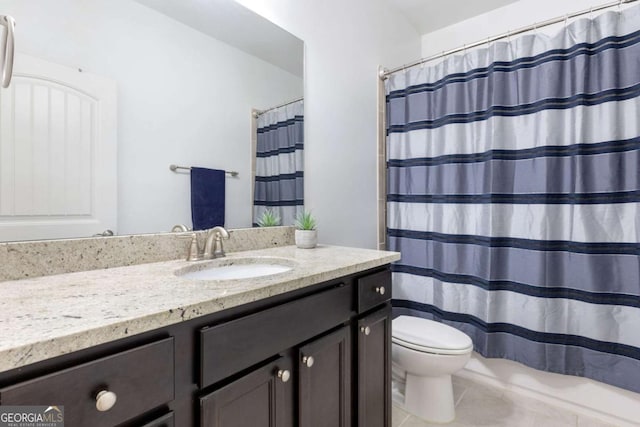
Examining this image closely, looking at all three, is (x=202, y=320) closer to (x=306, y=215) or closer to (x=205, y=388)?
(x=205, y=388)

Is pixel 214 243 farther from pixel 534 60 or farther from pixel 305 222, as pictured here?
pixel 534 60

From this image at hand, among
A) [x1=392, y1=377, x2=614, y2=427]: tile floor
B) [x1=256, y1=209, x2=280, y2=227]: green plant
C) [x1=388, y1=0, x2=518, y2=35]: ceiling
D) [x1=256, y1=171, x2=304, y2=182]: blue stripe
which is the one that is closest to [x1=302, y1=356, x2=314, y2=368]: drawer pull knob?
[x1=256, y1=209, x2=280, y2=227]: green plant

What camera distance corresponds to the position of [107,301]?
0.68 meters

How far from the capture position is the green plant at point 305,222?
61.0 inches

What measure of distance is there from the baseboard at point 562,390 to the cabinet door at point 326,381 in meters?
1.24

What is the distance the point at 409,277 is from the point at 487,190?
714mm

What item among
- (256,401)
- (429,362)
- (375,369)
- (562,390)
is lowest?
(562,390)

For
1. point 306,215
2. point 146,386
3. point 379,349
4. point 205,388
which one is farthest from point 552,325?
point 146,386

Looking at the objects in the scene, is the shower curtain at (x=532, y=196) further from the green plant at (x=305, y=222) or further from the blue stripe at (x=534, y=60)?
the green plant at (x=305, y=222)

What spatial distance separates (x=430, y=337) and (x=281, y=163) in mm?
1144

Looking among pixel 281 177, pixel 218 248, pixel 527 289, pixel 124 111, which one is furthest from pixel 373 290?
pixel 124 111

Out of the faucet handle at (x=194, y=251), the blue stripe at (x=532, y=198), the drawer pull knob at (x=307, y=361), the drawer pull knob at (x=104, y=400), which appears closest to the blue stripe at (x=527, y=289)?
the blue stripe at (x=532, y=198)

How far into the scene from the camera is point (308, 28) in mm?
1693

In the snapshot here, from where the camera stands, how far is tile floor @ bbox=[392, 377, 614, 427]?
62.5 inches
